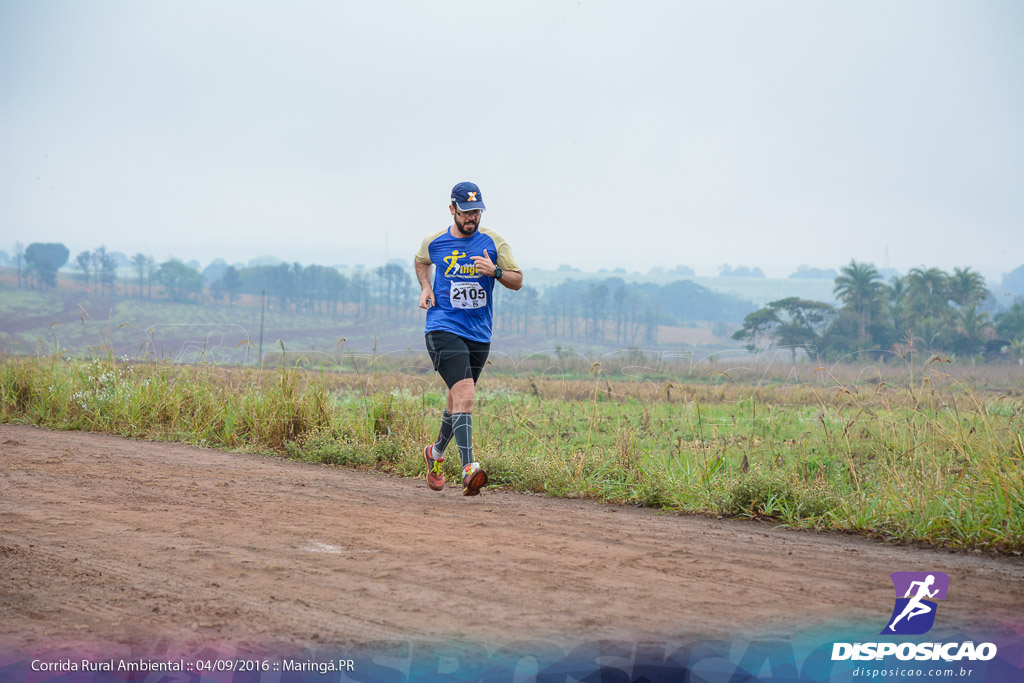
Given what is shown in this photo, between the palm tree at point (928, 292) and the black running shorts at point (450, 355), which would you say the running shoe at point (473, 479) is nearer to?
the black running shorts at point (450, 355)

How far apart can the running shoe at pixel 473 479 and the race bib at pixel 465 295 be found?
50.3 inches

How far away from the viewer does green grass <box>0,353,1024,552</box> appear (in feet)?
18.6

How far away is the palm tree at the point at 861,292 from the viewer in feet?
228

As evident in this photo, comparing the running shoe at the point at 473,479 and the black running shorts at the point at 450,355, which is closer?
the running shoe at the point at 473,479

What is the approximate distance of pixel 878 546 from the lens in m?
5.18

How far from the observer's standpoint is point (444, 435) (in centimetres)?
673

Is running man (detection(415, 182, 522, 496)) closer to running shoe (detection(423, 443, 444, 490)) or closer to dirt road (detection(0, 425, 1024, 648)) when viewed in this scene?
running shoe (detection(423, 443, 444, 490))

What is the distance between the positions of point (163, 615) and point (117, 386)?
8346 mm

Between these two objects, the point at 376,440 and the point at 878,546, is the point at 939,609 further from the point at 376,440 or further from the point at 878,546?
the point at 376,440

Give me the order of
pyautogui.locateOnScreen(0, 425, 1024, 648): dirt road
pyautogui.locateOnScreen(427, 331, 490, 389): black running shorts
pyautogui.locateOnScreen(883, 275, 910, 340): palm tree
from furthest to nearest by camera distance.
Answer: pyautogui.locateOnScreen(883, 275, 910, 340): palm tree, pyautogui.locateOnScreen(427, 331, 490, 389): black running shorts, pyautogui.locateOnScreen(0, 425, 1024, 648): dirt road

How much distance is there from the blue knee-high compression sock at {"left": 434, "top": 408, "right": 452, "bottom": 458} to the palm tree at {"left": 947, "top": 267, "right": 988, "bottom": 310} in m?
67.9

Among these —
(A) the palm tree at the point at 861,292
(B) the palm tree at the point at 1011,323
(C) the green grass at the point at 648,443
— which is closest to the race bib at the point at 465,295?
(C) the green grass at the point at 648,443

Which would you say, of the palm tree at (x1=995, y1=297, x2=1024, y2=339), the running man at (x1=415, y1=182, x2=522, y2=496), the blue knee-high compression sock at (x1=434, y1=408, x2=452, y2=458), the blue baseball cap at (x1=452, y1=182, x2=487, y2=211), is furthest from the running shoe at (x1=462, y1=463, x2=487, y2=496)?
the palm tree at (x1=995, y1=297, x2=1024, y2=339)

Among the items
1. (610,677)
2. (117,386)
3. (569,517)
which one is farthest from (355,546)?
(117,386)
